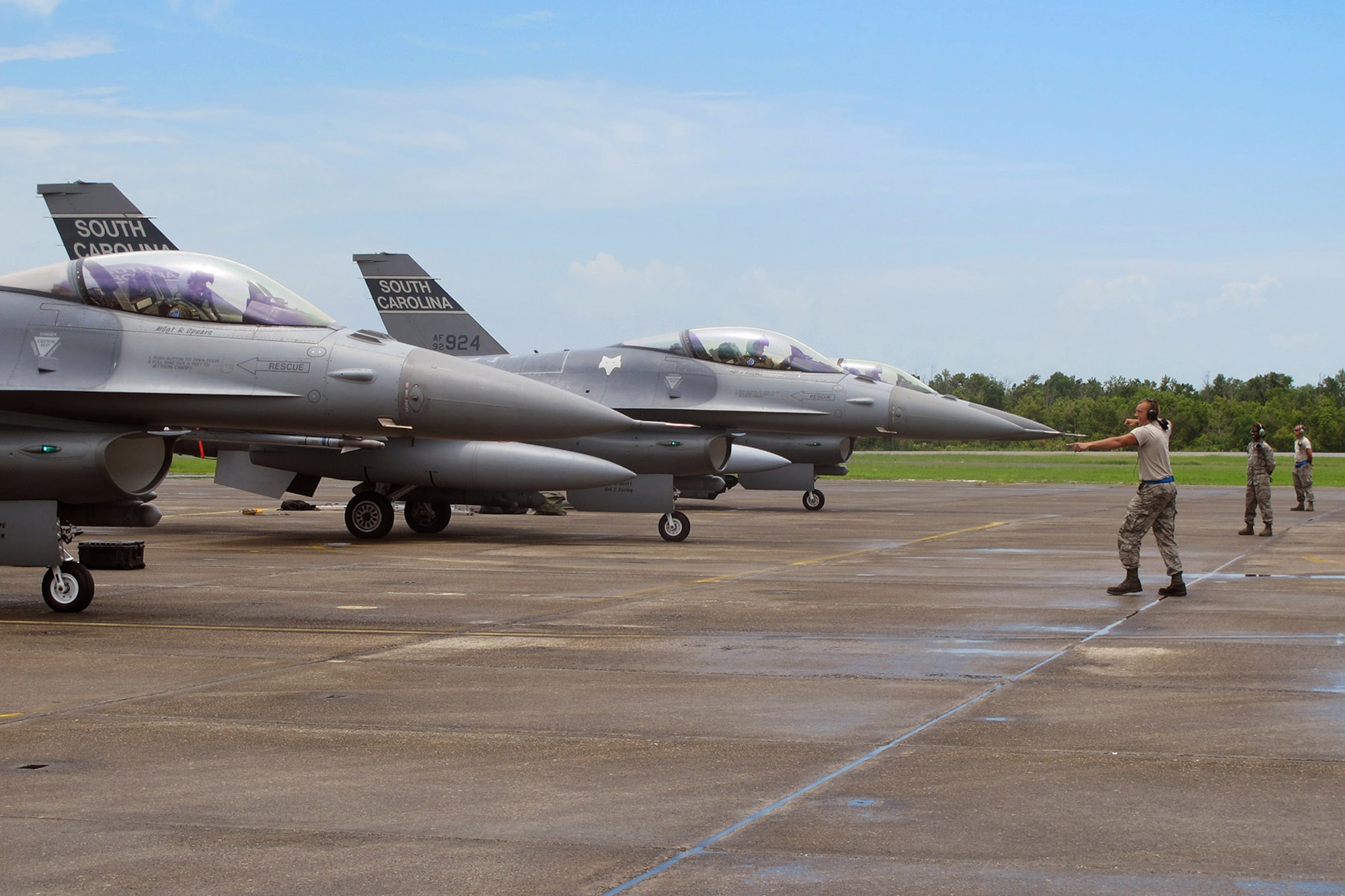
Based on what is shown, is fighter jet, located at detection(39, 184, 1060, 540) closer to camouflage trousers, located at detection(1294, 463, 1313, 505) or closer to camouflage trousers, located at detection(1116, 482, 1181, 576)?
camouflage trousers, located at detection(1116, 482, 1181, 576)

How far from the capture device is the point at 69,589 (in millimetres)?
10703

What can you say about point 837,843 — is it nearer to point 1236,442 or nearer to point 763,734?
point 763,734

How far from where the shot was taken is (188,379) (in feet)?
36.6

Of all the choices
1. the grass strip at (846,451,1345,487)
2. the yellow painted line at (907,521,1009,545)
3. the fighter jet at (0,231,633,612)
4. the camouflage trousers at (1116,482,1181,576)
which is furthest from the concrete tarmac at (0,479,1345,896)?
the grass strip at (846,451,1345,487)

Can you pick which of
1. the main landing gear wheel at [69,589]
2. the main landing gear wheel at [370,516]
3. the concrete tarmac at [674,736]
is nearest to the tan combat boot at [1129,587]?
the concrete tarmac at [674,736]

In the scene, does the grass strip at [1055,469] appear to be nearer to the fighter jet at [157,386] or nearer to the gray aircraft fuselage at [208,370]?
the gray aircraft fuselage at [208,370]

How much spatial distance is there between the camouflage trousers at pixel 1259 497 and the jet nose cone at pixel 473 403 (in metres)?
12.7

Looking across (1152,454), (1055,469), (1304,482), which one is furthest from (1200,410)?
(1152,454)

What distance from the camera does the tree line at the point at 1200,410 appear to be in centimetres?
9050

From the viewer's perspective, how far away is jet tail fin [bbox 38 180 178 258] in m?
20.8

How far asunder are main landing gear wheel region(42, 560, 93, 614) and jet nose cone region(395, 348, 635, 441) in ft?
9.19

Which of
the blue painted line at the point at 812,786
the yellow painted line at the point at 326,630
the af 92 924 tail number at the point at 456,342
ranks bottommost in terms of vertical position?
the blue painted line at the point at 812,786

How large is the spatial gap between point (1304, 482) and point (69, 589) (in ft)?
80.6

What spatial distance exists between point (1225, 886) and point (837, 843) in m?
1.21
